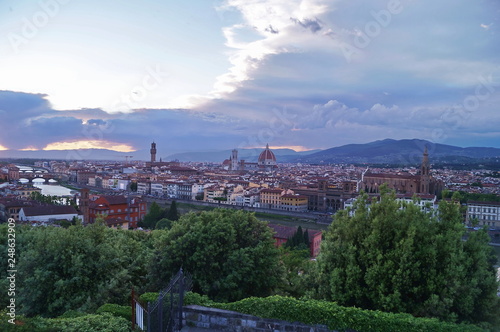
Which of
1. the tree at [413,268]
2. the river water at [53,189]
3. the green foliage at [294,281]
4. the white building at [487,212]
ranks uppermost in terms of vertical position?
the tree at [413,268]

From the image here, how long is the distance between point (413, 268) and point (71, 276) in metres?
5.76

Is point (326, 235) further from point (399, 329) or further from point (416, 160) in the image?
point (416, 160)

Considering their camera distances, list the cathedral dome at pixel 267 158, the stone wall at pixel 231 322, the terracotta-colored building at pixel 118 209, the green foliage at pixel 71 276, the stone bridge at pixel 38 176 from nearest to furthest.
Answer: the stone wall at pixel 231 322
the green foliage at pixel 71 276
the terracotta-colored building at pixel 118 209
the stone bridge at pixel 38 176
the cathedral dome at pixel 267 158

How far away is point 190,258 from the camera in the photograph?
7055 millimetres

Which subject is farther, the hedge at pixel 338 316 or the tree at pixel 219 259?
the tree at pixel 219 259

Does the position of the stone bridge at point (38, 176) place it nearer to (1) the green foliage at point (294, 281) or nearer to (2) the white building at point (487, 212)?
(2) the white building at point (487, 212)

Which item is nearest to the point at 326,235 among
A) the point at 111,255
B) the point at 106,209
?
the point at 111,255

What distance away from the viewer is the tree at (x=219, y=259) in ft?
22.8

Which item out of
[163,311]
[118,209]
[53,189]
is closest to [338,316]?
[163,311]

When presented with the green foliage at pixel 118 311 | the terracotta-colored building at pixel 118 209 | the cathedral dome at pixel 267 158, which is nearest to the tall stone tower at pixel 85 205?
the terracotta-colored building at pixel 118 209

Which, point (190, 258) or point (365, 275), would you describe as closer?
point (365, 275)

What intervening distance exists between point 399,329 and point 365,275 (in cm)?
103

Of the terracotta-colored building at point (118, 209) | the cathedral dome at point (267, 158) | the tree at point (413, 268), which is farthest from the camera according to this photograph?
the cathedral dome at point (267, 158)

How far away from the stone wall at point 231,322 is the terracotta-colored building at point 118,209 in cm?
2503
